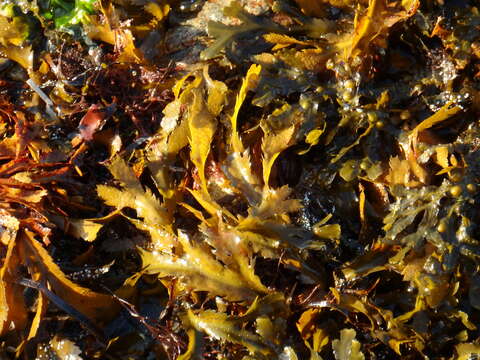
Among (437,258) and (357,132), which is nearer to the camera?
(437,258)

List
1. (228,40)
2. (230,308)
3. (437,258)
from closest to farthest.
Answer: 1. (437,258)
2. (230,308)
3. (228,40)

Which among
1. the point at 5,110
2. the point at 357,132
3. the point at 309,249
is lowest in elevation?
the point at 309,249

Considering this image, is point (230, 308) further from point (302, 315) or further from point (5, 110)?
point (5, 110)

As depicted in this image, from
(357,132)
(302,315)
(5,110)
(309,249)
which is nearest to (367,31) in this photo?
(357,132)

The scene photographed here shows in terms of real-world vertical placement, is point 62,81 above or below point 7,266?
above

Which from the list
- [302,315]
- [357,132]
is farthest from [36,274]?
[357,132]

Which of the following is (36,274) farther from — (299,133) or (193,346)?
(299,133)

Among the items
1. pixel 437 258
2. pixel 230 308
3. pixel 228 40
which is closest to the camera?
pixel 437 258
